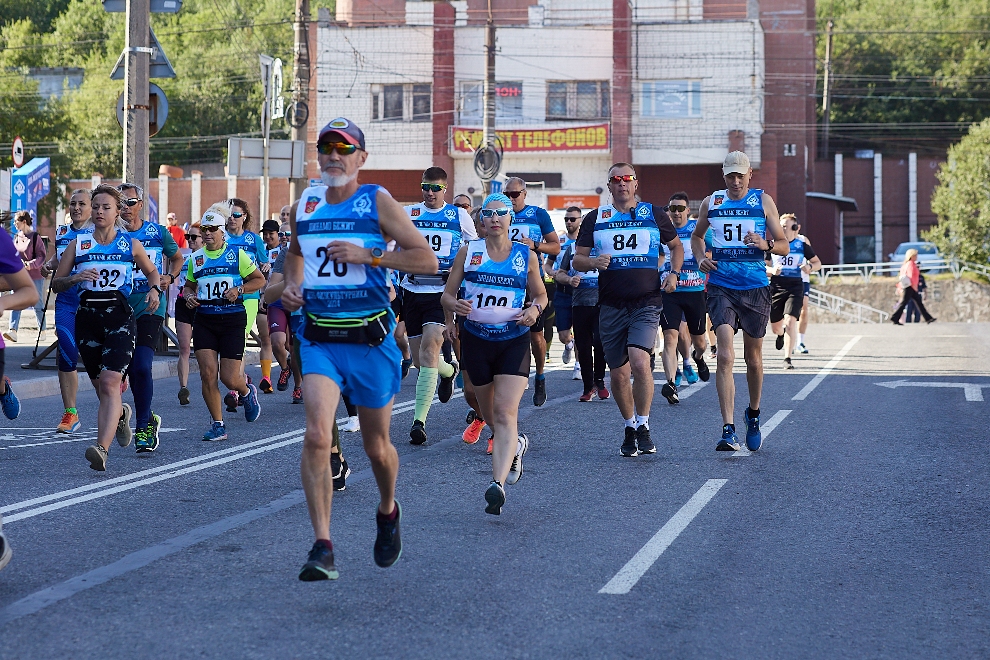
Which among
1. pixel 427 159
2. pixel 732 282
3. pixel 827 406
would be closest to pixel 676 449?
pixel 732 282

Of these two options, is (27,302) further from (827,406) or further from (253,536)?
(827,406)

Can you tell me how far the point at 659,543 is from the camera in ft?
22.4

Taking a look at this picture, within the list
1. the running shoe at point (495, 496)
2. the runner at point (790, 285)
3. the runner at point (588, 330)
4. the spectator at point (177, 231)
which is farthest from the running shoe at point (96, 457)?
the spectator at point (177, 231)

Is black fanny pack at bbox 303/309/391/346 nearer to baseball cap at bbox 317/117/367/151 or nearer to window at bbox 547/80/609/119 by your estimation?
baseball cap at bbox 317/117/367/151

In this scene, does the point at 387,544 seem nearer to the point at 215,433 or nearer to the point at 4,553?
the point at 4,553

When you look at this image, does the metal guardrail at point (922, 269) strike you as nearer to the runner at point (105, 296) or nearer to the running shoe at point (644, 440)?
the running shoe at point (644, 440)

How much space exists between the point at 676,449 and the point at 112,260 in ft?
14.4

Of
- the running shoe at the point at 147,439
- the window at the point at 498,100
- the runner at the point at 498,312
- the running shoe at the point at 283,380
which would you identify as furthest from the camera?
the window at the point at 498,100

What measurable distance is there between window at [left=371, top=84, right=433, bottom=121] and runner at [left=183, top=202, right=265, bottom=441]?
38.6 metres

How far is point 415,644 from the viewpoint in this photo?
4.94 meters

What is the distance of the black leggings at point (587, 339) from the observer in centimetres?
1380

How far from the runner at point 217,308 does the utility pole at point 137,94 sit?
6485 mm

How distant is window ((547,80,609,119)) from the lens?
48875mm

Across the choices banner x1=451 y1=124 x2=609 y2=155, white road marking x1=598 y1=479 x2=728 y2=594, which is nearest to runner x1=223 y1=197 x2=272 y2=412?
white road marking x1=598 y1=479 x2=728 y2=594
